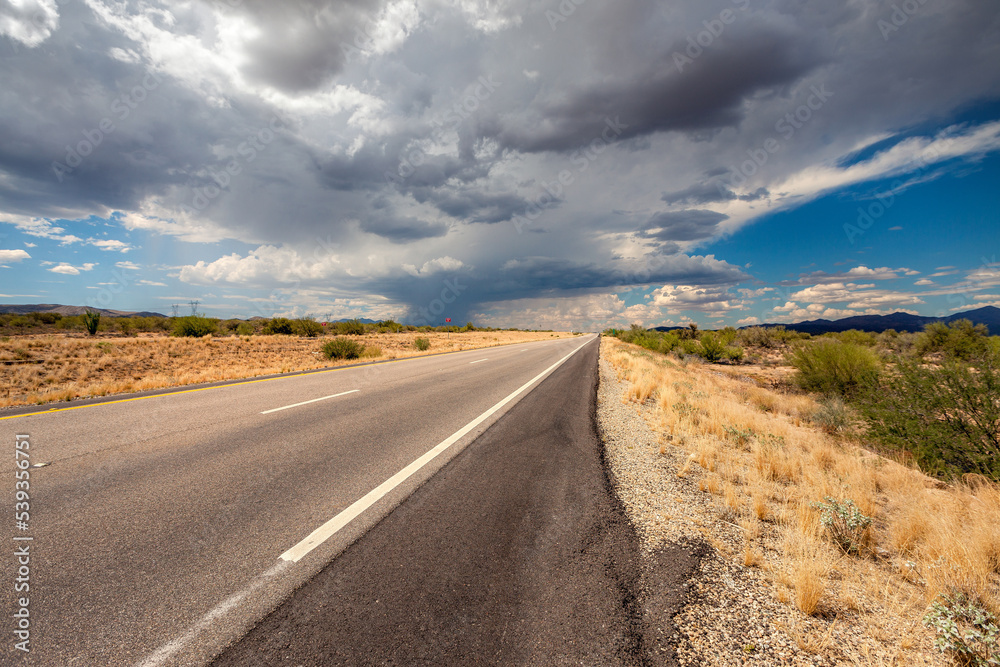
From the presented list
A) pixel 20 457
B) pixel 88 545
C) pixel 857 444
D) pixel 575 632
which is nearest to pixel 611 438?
pixel 575 632

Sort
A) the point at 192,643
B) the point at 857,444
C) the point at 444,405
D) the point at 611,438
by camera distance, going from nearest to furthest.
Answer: the point at 192,643 → the point at 611,438 → the point at 857,444 → the point at 444,405

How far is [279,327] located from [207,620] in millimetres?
50308

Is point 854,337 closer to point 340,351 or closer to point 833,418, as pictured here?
point 833,418

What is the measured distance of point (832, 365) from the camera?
1218 centimetres

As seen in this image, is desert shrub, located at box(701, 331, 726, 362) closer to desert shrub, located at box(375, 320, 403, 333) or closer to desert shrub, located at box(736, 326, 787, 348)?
desert shrub, located at box(736, 326, 787, 348)

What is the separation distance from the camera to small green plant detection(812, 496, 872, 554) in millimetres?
3198

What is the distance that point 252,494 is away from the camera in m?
3.75

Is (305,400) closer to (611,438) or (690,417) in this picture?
(611,438)

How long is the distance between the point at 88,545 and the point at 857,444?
35.2ft

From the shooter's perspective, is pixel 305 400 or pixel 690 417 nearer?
pixel 690 417

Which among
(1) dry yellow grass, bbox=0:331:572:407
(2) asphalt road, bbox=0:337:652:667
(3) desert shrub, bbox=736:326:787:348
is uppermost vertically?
(3) desert shrub, bbox=736:326:787:348

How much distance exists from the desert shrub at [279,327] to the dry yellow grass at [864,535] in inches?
1923

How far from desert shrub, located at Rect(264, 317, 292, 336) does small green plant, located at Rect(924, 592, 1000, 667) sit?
50923mm

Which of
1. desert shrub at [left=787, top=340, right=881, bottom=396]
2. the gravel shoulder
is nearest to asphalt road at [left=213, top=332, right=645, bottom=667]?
the gravel shoulder
